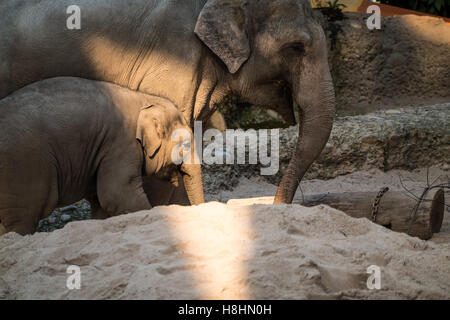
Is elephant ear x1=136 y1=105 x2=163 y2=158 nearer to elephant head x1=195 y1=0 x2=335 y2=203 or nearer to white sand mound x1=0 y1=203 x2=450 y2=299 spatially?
elephant head x1=195 y1=0 x2=335 y2=203

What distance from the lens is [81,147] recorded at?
463cm

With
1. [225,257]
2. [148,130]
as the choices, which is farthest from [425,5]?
[225,257]

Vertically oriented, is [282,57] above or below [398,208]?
above

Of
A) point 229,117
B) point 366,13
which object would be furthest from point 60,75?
point 366,13

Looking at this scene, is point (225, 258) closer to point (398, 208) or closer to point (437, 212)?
point (398, 208)

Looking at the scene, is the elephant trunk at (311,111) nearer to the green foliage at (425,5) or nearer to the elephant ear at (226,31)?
the elephant ear at (226,31)

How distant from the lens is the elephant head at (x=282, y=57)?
5.16 m

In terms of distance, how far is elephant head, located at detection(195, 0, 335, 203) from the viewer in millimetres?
5164

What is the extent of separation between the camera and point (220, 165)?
750 centimetres

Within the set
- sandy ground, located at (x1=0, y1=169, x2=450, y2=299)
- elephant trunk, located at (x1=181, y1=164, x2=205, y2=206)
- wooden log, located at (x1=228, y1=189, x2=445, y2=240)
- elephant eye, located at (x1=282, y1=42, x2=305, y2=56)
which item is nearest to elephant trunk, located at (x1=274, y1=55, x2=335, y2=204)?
elephant eye, located at (x1=282, y1=42, x2=305, y2=56)

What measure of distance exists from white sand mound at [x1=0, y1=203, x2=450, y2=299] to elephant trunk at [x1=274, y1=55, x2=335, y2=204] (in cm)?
178

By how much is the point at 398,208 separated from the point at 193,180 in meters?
1.66
